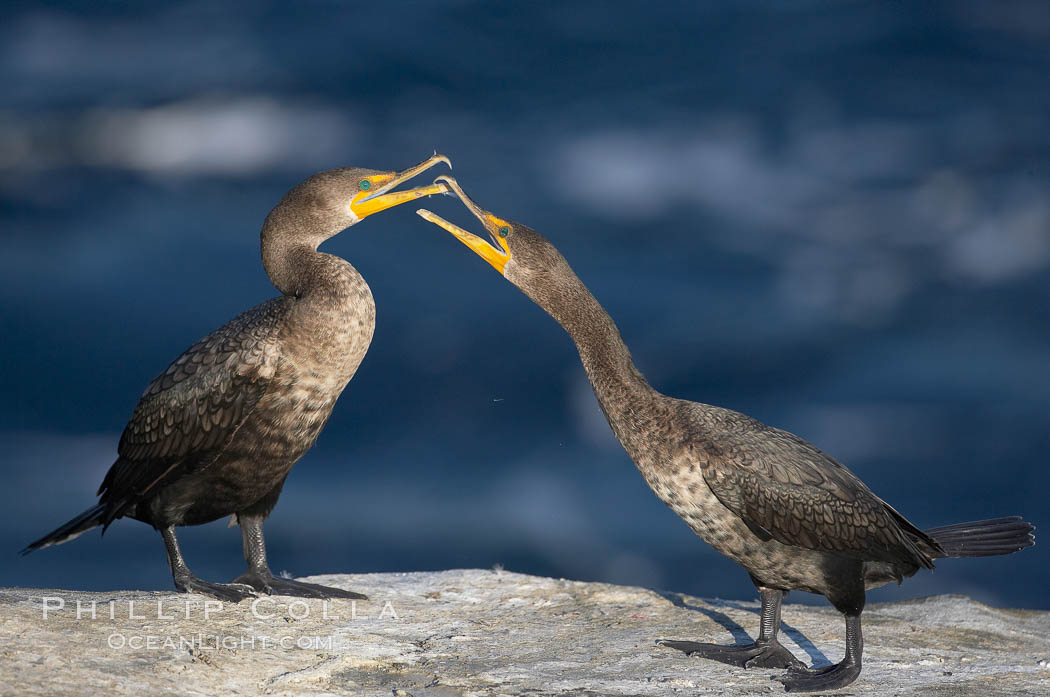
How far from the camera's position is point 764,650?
4.99 metres

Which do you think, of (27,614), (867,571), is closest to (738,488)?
(867,571)

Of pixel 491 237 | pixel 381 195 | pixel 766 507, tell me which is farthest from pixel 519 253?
pixel 766 507

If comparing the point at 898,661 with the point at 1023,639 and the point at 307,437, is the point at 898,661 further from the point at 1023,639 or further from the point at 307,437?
the point at 307,437

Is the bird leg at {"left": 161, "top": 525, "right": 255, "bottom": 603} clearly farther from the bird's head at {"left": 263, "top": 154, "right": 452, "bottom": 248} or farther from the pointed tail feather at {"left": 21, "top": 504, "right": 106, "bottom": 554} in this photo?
the bird's head at {"left": 263, "top": 154, "right": 452, "bottom": 248}

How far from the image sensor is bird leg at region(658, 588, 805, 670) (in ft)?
16.3

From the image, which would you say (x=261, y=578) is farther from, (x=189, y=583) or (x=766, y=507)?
(x=766, y=507)

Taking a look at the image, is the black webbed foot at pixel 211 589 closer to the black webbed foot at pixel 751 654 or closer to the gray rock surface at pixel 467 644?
the gray rock surface at pixel 467 644

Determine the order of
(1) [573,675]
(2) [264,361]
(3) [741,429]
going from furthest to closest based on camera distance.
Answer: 1. (2) [264,361]
2. (3) [741,429]
3. (1) [573,675]

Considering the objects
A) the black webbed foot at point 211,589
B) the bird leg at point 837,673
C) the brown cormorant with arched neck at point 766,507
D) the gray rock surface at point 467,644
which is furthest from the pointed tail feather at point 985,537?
the black webbed foot at point 211,589

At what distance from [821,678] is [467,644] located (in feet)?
5.24

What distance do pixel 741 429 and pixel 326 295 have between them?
2133 millimetres

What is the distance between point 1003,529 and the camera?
548cm

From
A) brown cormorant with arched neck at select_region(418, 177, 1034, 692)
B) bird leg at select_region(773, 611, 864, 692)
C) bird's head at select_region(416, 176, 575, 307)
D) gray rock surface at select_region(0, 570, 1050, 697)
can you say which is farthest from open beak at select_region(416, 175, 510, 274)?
bird leg at select_region(773, 611, 864, 692)

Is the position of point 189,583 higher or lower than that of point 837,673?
higher
